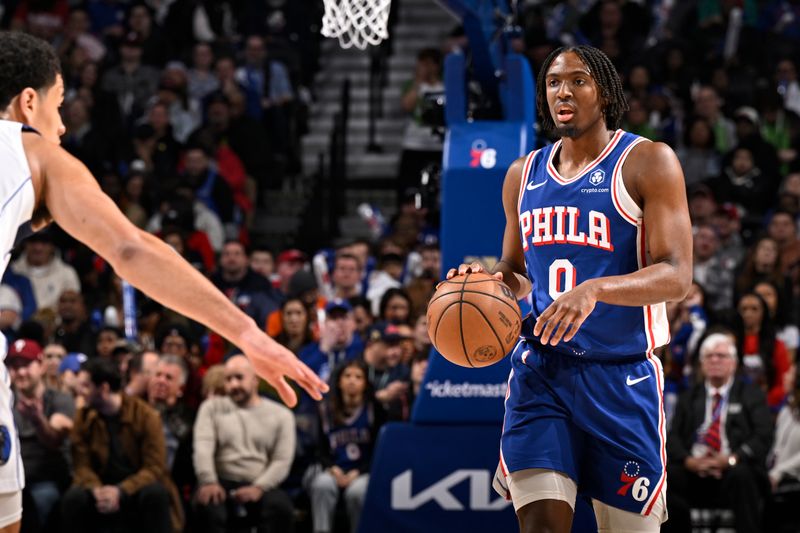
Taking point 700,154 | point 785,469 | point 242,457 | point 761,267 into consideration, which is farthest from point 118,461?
point 700,154

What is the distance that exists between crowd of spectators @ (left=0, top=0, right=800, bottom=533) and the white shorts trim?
15.6 feet

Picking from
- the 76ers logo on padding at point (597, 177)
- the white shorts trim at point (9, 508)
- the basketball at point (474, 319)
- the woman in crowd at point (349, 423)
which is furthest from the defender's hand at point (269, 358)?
the woman in crowd at point (349, 423)

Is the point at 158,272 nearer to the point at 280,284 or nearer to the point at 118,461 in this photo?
the point at 118,461

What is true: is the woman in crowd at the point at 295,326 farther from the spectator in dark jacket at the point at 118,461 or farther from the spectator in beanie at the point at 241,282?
the spectator in dark jacket at the point at 118,461

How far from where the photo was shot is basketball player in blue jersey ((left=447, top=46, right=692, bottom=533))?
4215 millimetres

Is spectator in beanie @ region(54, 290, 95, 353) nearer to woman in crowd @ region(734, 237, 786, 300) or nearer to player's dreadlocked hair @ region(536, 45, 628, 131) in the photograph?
woman in crowd @ region(734, 237, 786, 300)

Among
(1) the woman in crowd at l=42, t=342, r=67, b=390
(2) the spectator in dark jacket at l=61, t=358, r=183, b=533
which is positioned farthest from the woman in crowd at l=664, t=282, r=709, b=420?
(1) the woman in crowd at l=42, t=342, r=67, b=390

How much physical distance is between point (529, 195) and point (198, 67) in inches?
402

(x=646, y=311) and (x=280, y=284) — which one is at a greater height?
(x=280, y=284)

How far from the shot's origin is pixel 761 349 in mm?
9289

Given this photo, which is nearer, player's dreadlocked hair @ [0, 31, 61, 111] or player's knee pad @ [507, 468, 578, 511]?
player's dreadlocked hair @ [0, 31, 61, 111]

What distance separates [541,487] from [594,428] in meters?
0.26

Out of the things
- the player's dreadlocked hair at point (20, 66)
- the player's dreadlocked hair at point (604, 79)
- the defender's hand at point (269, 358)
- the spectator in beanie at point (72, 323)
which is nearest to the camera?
the defender's hand at point (269, 358)

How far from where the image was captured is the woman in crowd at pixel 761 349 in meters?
9.12
